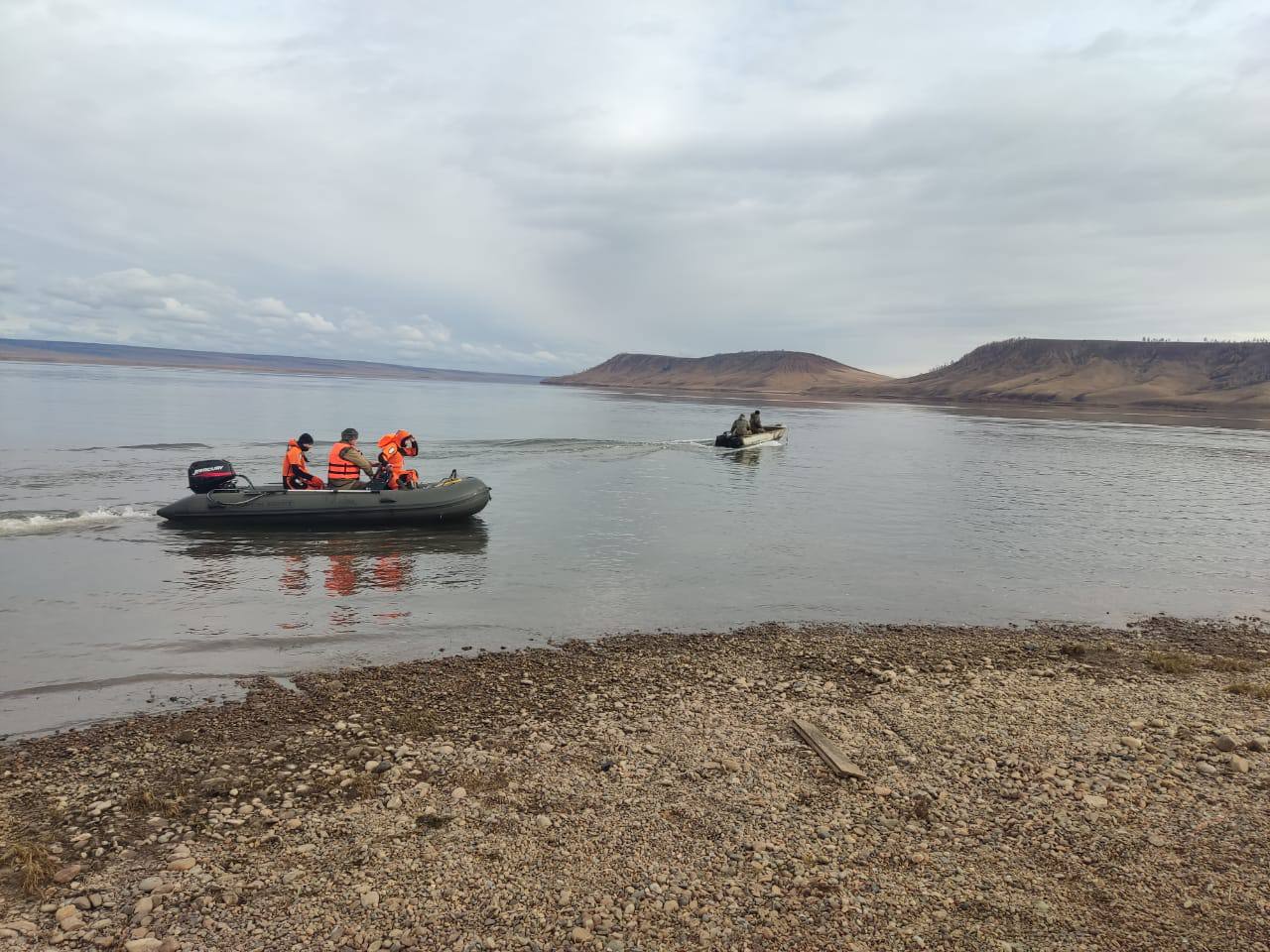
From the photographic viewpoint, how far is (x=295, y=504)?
1347 centimetres

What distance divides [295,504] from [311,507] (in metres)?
0.29

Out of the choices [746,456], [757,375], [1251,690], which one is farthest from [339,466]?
[757,375]

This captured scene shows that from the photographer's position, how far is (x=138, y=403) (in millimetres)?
51875

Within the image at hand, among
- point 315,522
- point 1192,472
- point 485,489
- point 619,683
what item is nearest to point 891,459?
point 1192,472

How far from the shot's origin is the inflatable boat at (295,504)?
1345 centimetres

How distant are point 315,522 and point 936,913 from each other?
41.5 feet

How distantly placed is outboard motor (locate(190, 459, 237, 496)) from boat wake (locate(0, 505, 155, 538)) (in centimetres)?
193

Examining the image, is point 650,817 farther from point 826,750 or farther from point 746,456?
point 746,456

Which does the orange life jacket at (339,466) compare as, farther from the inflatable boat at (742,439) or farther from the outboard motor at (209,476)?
the inflatable boat at (742,439)

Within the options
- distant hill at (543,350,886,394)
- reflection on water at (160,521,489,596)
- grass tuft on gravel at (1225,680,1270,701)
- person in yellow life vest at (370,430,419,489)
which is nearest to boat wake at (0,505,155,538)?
reflection on water at (160,521,489,596)

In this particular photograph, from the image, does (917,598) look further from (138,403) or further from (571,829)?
(138,403)

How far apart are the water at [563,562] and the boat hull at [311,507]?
0.33m

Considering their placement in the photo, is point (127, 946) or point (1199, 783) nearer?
point (127, 946)

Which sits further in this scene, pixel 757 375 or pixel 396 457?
pixel 757 375
